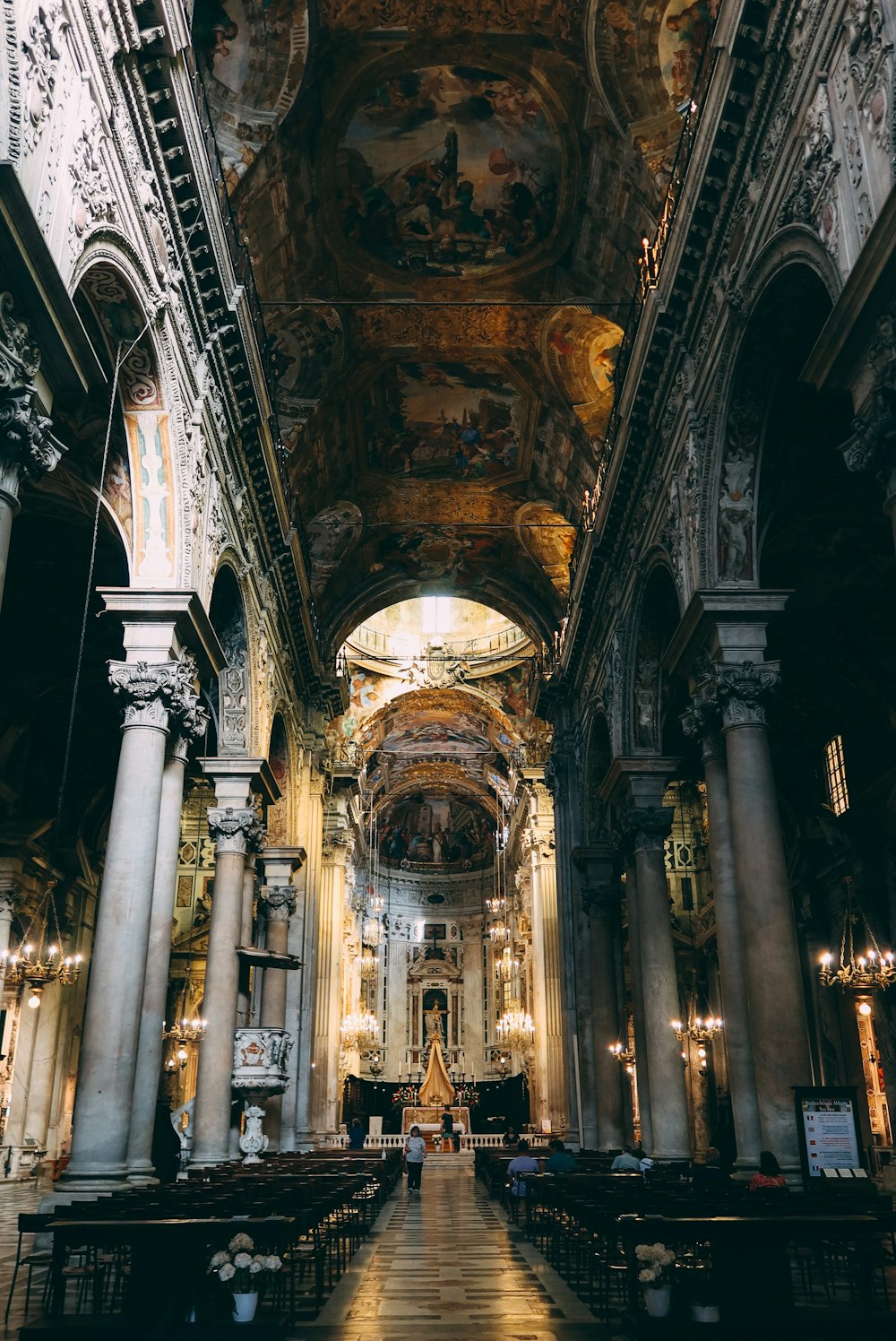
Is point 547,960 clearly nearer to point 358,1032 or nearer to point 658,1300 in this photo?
point 358,1032

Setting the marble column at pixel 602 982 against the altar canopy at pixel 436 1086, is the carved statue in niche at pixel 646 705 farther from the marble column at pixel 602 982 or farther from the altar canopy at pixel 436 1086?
the altar canopy at pixel 436 1086

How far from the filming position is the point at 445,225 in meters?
20.6

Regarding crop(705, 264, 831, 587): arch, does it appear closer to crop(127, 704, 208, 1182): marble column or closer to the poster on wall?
the poster on wall

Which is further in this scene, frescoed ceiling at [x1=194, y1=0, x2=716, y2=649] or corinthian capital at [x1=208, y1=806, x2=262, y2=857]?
corinthian capital at [x1=208, y1=806, x2=262, y2=857]

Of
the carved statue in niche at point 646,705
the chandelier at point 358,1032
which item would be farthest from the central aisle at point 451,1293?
the chandelier at point 358,1032

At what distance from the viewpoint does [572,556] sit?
84.9ft

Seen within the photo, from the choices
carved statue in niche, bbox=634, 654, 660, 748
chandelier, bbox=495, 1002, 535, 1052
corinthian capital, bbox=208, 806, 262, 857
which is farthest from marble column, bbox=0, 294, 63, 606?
chandelier, bbox=495, 1002, 535, 1052

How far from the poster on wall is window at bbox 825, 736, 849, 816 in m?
10.9

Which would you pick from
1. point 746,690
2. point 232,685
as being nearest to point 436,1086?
point 232,685

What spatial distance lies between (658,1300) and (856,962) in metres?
11.3

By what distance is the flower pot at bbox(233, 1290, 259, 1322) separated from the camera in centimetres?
749

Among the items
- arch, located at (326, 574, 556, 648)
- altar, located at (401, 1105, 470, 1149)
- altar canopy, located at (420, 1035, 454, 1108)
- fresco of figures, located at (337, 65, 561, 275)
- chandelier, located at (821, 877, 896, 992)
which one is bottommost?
altar, located at (401, 1105, 470, 1149)

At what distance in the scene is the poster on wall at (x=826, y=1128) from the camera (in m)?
10.5

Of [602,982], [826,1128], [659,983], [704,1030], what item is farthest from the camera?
[704,1030]
